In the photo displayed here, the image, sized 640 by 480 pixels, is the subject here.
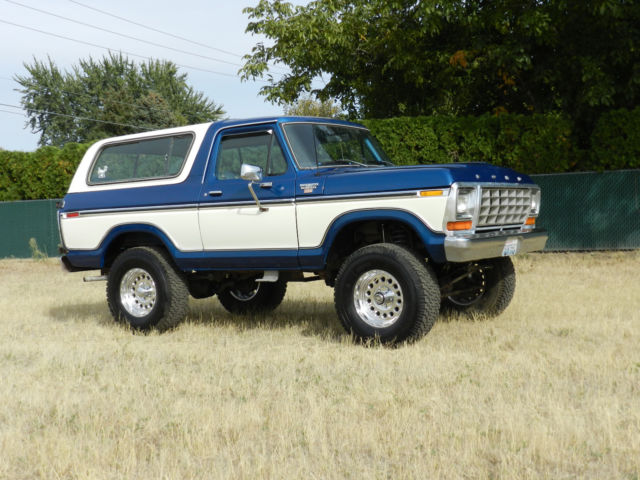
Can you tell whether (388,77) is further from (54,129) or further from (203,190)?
(54,129)

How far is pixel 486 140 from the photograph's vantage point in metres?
15.4

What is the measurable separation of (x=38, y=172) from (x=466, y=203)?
17.1 m

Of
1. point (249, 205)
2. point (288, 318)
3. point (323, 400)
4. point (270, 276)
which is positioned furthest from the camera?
point (288, 318)

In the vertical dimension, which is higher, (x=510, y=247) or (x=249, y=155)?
(x=249, y=155)

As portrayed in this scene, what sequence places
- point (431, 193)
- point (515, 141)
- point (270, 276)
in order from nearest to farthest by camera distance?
point (431, 193)
point (270, 276)
point (515, 141)

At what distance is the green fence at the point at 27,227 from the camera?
66.8ft

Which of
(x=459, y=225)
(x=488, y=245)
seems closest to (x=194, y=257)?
(x=459, y=225)

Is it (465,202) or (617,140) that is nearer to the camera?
(465,202)

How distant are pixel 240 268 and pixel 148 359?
149 centimetres

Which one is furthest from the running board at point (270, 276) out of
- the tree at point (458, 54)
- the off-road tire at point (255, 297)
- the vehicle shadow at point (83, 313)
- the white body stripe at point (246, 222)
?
the tree at point (458, 54)

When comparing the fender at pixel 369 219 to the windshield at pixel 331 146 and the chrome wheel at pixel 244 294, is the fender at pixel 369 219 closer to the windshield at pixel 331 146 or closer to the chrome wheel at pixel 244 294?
the windshield at pixel 331 146

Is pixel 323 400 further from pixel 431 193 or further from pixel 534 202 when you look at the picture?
pixel 534 202

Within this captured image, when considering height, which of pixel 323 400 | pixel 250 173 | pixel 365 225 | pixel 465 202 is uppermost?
pixel 250 173

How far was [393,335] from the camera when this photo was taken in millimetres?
6758
